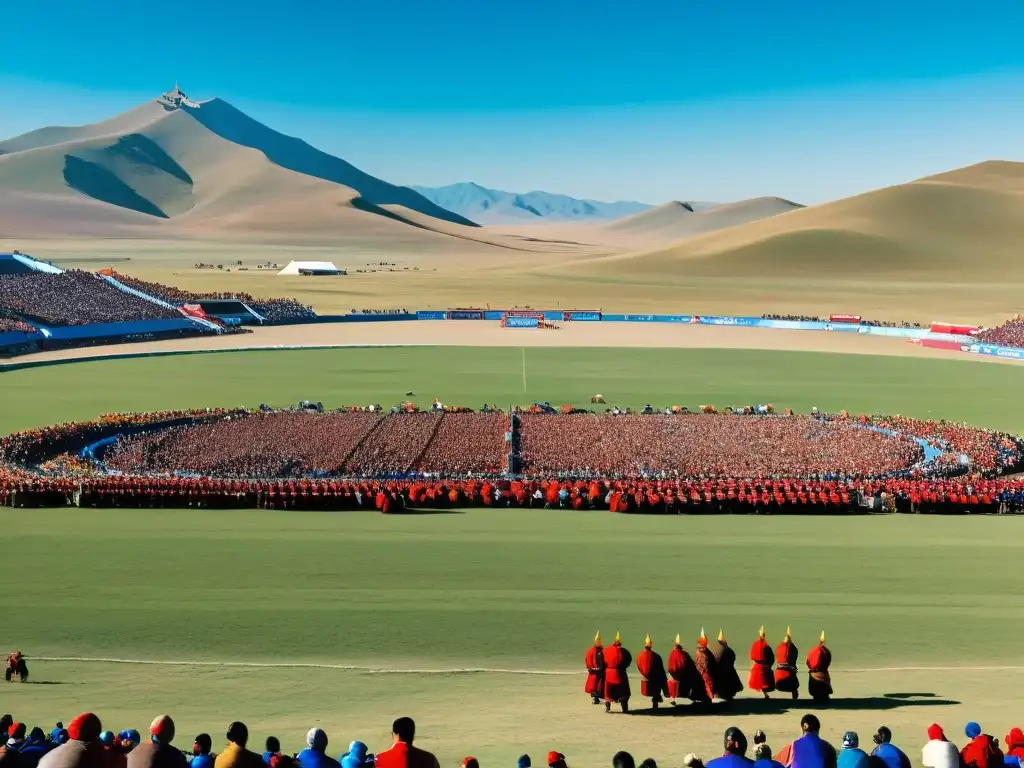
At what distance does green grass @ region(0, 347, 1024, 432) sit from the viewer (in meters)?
51.3

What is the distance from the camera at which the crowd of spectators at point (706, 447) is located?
3547cm

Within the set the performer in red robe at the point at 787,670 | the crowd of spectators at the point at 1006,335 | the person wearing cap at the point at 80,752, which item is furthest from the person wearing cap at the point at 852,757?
the crowd of spectators at the point at 1006,335

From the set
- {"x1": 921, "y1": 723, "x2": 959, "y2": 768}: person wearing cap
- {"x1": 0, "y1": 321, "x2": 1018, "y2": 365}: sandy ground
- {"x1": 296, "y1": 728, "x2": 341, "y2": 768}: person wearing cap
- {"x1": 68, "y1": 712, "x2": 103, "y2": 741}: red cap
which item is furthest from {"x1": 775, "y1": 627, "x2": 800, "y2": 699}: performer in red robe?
{"x1": 0, "y1": 321, "x2": 1018, "y2": 365}: sandy ground

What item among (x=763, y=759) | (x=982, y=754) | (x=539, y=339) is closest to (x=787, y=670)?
(x=982, y=754)

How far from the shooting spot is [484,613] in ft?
68.0

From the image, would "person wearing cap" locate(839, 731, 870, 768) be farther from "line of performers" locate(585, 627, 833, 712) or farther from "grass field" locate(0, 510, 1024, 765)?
Answer: "line of performers" locate(585, 627, 833, 712)

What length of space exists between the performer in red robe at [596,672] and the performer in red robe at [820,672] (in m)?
3.00

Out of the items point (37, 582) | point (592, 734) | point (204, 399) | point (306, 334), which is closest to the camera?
point (592, 734)

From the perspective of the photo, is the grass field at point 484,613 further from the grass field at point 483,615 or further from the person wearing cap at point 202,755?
the person wearing cap at point 202,755

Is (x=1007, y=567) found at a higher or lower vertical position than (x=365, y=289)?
lower

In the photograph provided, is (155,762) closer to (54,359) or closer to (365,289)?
(54,359)

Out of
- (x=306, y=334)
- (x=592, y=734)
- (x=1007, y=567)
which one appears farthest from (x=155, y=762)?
(x=306, y=334)

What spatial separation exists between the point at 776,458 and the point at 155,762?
102 ft

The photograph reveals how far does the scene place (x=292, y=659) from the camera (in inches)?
709
